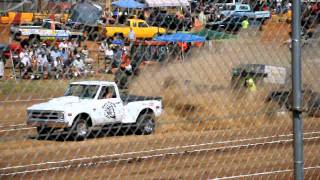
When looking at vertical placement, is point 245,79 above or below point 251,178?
above

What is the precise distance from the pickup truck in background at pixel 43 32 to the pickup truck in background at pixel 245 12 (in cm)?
132

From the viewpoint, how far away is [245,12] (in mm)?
5375

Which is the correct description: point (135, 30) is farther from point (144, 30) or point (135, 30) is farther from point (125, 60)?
point (144, 30)

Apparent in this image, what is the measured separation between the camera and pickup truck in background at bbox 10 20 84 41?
3863 millimetres

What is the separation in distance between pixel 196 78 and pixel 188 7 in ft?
2.19

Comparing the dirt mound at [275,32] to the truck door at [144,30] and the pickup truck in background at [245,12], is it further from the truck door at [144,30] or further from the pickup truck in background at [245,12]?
the truck door at [144,30]

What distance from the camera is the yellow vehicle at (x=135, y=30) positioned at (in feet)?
14.6

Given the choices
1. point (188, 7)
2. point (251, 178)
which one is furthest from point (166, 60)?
point (251, 178)

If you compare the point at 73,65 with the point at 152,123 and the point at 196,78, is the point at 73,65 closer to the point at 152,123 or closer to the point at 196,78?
the point at 196,78

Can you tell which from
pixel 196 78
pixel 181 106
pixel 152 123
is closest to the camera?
pixel 196 78

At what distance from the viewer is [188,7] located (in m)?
4.67

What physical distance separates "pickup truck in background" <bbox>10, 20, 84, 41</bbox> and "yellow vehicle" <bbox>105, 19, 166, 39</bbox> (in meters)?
Answer: 0.29

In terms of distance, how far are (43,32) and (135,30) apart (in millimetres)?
661

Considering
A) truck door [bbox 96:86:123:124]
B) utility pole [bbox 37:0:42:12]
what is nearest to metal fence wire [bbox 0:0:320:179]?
utility pole [bbox 37:0:42:12]
